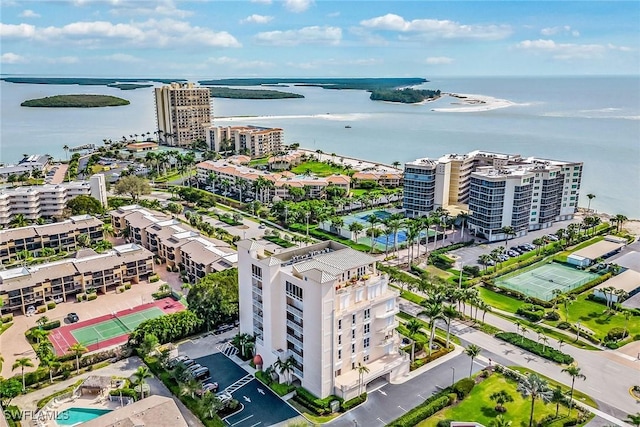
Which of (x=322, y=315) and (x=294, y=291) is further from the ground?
(x=294, y=291)

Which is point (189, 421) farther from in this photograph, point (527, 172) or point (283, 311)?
point (527, 172)

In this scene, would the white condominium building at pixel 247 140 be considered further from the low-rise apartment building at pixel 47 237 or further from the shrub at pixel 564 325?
the shrub at pixel 564 325

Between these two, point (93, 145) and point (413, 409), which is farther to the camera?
point (93, 145)

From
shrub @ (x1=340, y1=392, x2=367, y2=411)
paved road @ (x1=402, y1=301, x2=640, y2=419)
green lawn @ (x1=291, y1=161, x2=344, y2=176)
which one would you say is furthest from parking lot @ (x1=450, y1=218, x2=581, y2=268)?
green lawn @ (x1=291, y1=161, x2=344, y2=176)

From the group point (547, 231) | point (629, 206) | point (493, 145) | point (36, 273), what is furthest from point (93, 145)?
point (629, 206)

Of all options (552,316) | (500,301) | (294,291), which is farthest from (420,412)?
(500,301)
